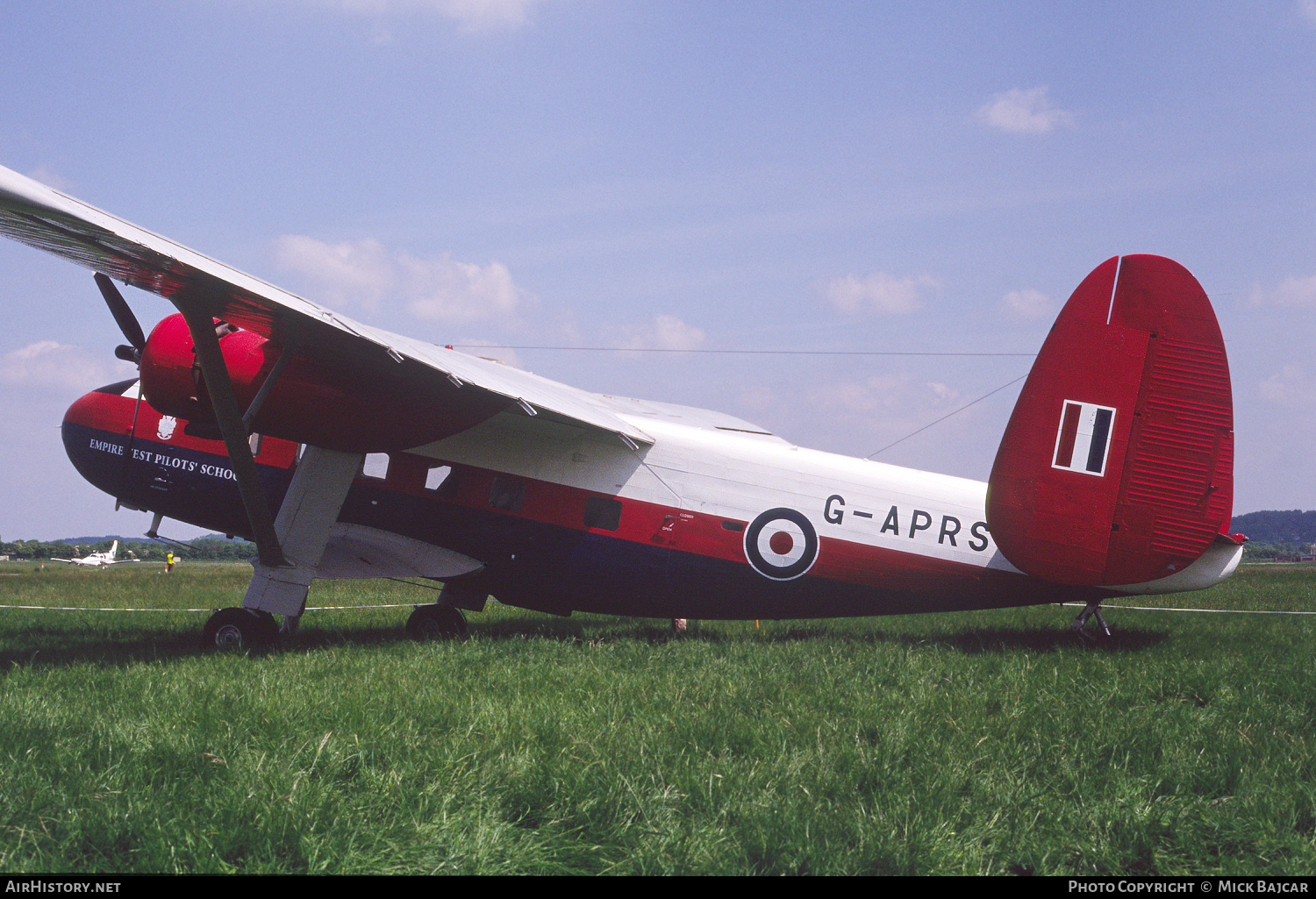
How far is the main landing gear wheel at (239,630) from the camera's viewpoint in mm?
8586

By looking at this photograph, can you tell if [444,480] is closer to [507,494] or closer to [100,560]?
[507,494]

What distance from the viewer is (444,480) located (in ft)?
30.7

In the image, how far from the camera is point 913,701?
5.57m

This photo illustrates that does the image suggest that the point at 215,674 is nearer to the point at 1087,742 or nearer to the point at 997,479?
the point at 1087,742

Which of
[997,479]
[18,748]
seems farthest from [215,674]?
[997,479]

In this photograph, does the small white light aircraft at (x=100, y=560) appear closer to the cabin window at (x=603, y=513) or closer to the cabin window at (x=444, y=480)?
the cabin window at (x=444, y=480)

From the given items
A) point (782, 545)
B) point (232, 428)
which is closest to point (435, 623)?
point (232, 428)

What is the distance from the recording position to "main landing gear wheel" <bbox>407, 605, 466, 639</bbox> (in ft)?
35.0

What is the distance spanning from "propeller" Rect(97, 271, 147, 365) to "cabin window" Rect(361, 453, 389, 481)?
9.95ft

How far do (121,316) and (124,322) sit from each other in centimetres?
8

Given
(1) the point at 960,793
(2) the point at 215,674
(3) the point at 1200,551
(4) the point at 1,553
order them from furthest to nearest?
1. (4) the point at 1,553
2. (3) the point at 1200,551
3. (2) the point at 215,674
4. (1) the point at 960,793

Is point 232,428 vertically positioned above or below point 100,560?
above

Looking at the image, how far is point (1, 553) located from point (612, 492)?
322 ft

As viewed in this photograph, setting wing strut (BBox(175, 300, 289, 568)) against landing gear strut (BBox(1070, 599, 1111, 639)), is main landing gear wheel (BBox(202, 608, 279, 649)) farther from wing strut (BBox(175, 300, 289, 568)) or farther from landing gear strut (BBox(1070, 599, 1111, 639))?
landing gear strut (BBox(1070, 599, 1111, 639))
